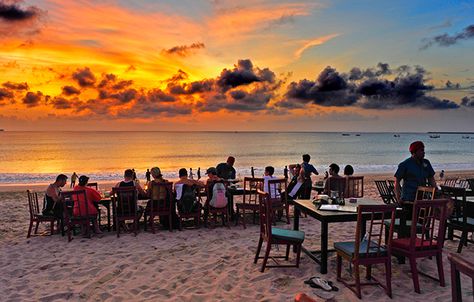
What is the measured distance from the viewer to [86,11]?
11.3 metres

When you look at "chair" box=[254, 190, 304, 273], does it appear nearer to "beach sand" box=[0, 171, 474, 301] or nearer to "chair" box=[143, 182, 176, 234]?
"beach sand" box=[0, 171, 474, 301]

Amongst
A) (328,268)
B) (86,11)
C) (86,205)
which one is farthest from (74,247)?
(86,11)

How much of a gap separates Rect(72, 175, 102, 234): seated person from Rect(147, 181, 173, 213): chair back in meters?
1.01

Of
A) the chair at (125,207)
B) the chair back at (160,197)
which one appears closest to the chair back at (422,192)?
the chair back at (160,197)

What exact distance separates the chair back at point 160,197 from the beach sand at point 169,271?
483mm

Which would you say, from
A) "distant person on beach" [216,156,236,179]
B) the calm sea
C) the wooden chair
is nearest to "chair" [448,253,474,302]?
the wooden chair

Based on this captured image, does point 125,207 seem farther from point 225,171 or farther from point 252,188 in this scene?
point 252,188

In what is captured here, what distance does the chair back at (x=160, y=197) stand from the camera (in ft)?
23.3

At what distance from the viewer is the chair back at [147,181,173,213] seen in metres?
7.09

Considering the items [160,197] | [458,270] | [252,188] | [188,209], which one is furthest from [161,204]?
[458,270]

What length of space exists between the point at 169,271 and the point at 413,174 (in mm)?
3918

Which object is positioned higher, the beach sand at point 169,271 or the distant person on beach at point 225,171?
A: the distant person on beach at point 225,171

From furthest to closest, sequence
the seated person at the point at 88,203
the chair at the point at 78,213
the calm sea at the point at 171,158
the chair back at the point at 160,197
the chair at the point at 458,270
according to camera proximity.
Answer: the calm sea at the point at 171,158 → the chair back at the point at 160,197 → the seated person at the point at 88,203 → the chair at the point at 78,213 → the chair at the point at 458,270

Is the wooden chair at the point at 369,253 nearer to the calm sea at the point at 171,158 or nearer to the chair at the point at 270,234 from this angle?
the chair at the point at 270,234
